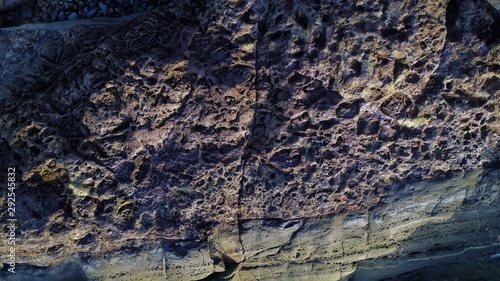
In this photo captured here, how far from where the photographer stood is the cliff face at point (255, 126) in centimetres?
330

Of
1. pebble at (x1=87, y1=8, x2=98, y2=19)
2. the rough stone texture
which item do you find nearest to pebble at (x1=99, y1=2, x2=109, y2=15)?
pebble at (x1=87, y1=8, x2=98, y2=19)

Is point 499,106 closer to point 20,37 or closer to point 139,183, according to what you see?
point 139,183

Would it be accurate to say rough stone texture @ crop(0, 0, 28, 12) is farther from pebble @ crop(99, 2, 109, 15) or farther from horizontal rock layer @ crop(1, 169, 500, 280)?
horizontal rock layer @ crop(1, 169, 500, 280)

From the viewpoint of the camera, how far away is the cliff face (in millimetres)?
3299

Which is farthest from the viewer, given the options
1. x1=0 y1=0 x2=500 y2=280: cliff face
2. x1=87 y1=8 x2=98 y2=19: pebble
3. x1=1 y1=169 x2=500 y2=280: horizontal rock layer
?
x1=87 y1=8 x2=98 y2=19: pebble

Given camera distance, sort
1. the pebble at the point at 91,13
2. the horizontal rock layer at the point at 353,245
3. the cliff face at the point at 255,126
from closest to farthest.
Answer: the cliff face at the point at 255,126, the horizontal rock layer at the point at 353,245, the pebble at the point at 91,13

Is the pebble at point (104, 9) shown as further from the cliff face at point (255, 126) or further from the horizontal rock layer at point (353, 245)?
the horizontal rock layer at point (353, 245)

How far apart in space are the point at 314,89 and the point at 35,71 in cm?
252

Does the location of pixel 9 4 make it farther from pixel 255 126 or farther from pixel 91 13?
pixel 255 126

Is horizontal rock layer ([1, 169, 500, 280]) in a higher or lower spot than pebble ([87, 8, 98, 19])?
lower

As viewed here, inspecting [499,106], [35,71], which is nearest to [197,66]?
[35,71]

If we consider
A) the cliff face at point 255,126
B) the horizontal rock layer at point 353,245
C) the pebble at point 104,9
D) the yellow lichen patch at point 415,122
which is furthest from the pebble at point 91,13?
the yellow lichen patch at point 415,122

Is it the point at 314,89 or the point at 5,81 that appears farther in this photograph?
the point at 5,81

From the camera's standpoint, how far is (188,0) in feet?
11.8
